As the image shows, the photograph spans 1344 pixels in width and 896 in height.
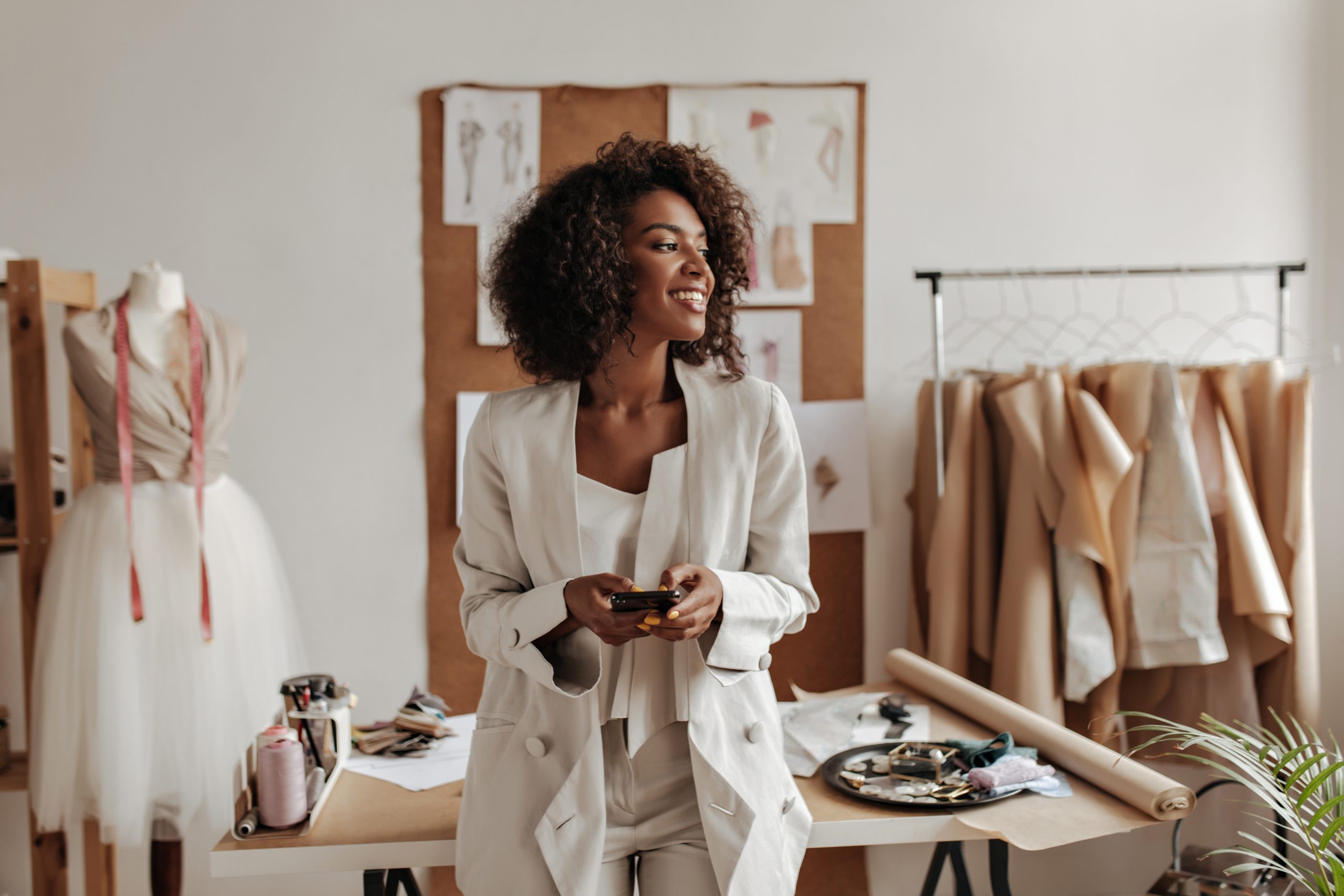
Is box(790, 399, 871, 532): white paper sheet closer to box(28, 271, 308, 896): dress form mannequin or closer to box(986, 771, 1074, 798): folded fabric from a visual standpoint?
box(986, 771, 1074, 798): folded fabric

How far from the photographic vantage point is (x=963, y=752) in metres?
1.73

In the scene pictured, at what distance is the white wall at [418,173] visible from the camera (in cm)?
278

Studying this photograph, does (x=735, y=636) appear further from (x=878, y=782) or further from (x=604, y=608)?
(x=878, y=782)

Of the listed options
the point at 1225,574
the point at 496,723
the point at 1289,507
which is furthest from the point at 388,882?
the point at 1289,507

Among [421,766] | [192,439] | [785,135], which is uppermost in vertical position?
[785,135]

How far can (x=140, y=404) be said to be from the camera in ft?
7.55

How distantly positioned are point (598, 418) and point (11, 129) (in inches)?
88.7

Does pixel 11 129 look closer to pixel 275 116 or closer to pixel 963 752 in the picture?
pixel 275 116

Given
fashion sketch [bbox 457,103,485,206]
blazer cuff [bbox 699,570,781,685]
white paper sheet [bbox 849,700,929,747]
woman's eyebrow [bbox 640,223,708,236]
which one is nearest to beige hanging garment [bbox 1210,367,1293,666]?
white paper sheet [bbox 849,700,929,747]

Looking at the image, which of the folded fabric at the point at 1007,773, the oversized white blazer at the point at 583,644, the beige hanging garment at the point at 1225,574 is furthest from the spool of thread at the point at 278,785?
the beige hanging garment at the point at 1225,574

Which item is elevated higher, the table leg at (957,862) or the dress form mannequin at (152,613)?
the dress form mannequin at (152,613)

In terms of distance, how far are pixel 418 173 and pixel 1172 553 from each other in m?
2.13

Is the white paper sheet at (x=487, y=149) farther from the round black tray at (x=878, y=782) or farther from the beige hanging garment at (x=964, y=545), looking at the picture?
the round black tray at (x=878, y=782)

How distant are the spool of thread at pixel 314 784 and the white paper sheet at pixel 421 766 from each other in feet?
0.49
